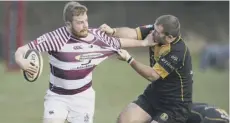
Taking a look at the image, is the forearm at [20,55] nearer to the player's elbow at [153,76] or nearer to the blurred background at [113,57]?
the player's elbow at [153,76]

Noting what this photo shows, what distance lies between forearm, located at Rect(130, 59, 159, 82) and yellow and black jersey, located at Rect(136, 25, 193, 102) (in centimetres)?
6

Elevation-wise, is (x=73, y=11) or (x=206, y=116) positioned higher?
(x=73, y=11)

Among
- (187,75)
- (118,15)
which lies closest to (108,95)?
(187,75)

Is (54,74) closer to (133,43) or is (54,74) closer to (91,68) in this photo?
(91,68)

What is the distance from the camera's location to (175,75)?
7.45 meters

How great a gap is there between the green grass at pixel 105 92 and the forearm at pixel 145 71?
116 inches

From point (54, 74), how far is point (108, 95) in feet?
19.2

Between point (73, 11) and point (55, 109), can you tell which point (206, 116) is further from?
point (73, 11)

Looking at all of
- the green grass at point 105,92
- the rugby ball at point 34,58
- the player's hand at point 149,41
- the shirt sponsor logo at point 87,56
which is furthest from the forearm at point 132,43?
the green grass at point 105,92

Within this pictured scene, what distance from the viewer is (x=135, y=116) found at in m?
7.68

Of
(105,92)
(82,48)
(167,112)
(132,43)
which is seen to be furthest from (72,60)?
(105,92)

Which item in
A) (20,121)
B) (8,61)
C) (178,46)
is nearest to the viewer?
(178,46)

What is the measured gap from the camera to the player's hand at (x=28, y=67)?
21.2ft

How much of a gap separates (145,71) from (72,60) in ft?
2.80
